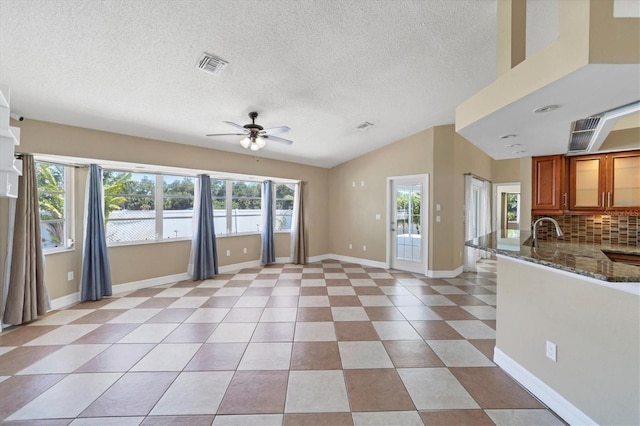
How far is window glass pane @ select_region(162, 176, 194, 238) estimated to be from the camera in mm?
5180

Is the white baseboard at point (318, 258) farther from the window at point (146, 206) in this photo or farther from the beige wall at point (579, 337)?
the beige wall at point (579, 337)

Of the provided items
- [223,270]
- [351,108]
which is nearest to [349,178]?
[351,108]

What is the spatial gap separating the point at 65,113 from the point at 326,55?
342 cm

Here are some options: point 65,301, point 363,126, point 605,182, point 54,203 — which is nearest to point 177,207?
point 54,203

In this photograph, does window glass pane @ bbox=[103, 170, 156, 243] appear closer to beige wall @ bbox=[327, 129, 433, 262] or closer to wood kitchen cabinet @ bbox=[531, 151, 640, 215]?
beige wall @ bbox=[327, 129, 433, 262]

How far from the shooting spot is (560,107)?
6.13ft

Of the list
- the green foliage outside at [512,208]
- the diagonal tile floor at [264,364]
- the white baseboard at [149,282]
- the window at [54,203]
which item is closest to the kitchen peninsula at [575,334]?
the diagonal tile floor at [264,364]

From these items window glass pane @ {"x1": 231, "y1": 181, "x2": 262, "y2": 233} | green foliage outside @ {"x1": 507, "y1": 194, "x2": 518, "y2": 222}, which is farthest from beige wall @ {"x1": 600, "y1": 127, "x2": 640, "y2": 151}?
window glass pane @ {"x1": 231, "y1": 181, "x2": 262, "y2": 233}

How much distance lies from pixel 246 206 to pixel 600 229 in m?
6.45

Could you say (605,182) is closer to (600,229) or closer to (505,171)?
(600,229)

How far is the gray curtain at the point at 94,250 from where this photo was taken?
3998 millimetres

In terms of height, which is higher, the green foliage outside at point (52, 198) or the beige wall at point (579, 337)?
the green foliage outside at point (52, 198)

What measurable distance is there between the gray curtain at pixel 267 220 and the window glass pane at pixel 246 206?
0.89 feet

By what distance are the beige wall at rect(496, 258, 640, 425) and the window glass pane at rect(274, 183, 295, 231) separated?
213 inches
